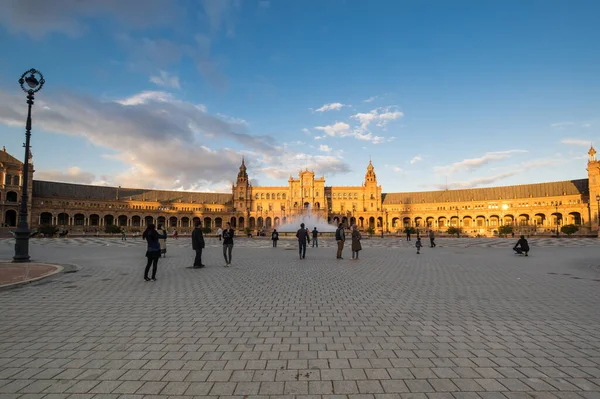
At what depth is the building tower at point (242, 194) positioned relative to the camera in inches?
4203

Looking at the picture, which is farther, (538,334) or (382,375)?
(538,334)

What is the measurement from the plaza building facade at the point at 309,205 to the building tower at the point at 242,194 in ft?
1.14

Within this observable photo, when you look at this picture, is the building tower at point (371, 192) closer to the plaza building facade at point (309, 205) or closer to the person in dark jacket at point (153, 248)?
the plaza building facade at point (309, 205)

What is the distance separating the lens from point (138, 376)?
3746 mm

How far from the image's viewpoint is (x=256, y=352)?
4457 millimetres

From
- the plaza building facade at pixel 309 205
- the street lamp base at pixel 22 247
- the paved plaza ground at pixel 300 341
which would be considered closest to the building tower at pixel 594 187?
the plaza building facade at pixel 309 205

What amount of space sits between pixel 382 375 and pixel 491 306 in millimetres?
4811

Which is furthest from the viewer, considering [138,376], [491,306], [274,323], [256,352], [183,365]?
[491,306]

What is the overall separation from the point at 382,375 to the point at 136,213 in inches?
3765

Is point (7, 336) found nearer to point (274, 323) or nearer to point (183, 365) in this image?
point (183, 365)

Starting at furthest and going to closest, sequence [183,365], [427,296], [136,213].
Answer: [136,213]
[427,296]
[183,365]

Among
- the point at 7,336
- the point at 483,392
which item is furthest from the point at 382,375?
the point at 7,336

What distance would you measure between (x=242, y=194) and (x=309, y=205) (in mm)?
24174

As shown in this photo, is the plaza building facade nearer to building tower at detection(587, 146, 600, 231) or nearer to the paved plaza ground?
building tower at detection(587, 146, 600, 231)
